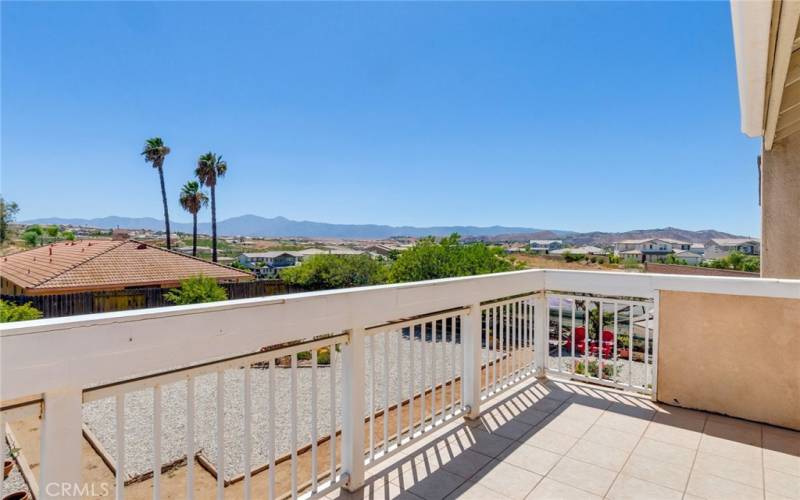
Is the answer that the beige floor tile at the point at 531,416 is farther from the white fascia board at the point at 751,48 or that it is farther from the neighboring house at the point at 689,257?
the neighboring house at the point at 689,257

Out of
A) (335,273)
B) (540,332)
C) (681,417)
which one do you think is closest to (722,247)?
(335,273)

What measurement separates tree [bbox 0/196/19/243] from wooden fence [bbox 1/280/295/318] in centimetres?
896

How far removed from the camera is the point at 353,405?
2.26 m

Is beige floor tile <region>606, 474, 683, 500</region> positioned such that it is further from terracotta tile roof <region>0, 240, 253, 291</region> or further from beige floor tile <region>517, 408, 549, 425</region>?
terracotta tile roof <region>0, 240, 253, 291</region>

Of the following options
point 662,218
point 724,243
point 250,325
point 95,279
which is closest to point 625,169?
point 724,243

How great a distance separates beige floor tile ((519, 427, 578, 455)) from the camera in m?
2.86

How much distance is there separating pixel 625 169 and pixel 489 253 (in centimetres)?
3500

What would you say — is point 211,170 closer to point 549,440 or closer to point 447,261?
point 447,261

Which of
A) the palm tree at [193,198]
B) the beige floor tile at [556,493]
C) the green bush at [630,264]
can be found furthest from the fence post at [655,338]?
the palm tree at [193,198]

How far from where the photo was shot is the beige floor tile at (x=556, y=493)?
7.57 feet

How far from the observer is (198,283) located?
46.3 ft

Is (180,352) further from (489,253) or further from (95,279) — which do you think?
(95,279)

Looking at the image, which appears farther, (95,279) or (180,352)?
(95,279)

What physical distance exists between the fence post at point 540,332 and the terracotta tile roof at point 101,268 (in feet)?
49.9
